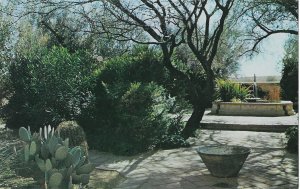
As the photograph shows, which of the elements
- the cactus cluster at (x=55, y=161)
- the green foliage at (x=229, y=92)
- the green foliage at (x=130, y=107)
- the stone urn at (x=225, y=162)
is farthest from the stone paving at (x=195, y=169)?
the green foliage at (x=229, y=92)

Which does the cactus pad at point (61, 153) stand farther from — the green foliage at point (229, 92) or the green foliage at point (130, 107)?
the green foliage at point (229, 92)

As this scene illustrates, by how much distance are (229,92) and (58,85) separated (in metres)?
9.51

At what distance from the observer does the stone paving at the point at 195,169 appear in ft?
20.3

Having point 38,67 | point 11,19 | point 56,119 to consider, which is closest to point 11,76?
point 38,67

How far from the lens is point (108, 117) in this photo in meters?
10.9

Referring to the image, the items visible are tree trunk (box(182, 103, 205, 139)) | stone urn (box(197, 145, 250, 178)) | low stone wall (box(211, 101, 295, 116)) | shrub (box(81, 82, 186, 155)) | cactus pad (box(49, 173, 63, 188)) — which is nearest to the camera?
cactus pad (box(49, 173, 63, 188))

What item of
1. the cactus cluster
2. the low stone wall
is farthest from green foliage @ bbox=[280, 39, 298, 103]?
the cactus cluster

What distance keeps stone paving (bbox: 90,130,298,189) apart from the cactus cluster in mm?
1692

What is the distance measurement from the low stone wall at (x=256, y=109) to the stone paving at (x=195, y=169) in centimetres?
598

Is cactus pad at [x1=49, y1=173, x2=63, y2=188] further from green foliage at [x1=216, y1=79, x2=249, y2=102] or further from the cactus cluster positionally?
green foliage at [x1=216, y1=79, x2=249, y2=102]

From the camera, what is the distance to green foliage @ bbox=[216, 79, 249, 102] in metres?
18.1

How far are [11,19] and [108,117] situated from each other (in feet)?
28.3

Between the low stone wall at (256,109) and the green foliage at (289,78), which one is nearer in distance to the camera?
the low stone wall at (256,109)

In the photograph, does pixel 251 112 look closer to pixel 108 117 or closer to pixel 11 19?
pixel 108 117
